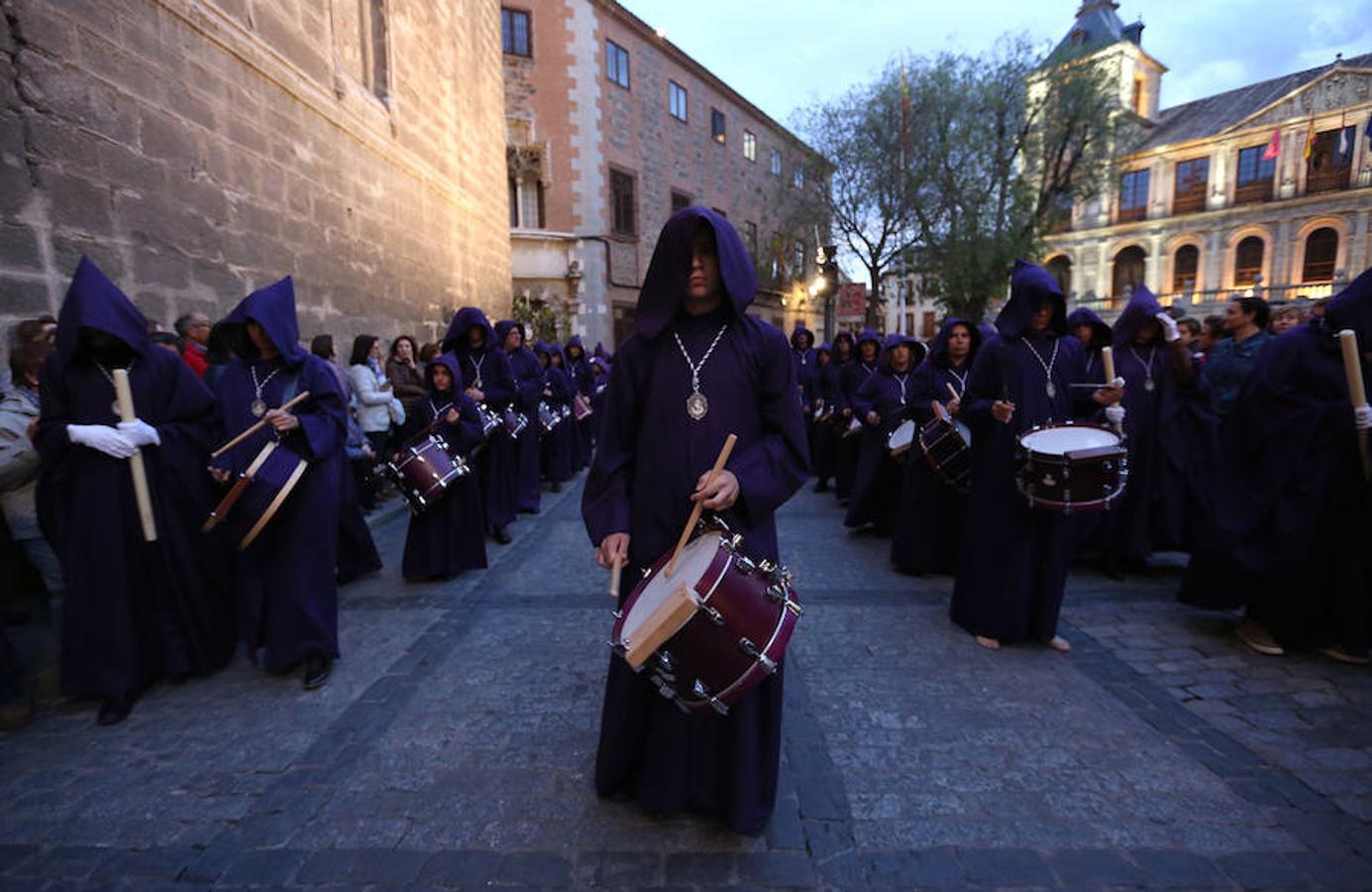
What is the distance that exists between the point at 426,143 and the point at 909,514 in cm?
950

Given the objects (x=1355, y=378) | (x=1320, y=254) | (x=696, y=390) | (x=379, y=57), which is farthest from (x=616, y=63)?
(x=1320, y=254)

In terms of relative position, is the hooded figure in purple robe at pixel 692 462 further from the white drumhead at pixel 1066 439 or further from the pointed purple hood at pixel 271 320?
the pointed purple hood at pixel 271 320

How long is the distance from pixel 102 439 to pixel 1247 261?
53749mm

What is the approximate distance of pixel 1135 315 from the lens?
520 cm

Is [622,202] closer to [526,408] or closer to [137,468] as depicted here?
[526,408]

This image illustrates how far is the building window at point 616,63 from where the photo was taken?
71.2 ft

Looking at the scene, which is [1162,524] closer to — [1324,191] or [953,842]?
[953,842]

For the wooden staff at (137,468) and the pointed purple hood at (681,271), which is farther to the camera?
the wooden staff at (137,468)

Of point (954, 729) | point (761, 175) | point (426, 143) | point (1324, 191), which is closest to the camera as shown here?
point (954, 729)

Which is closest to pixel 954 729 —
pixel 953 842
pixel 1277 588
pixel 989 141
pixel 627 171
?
pixel 953 842

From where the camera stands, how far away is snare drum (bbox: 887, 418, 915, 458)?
6012mm

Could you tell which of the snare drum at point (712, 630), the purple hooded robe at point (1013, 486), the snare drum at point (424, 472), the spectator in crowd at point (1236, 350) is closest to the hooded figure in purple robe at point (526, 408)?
the snare drum at point (424, 472)

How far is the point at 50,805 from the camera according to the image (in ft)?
9.40

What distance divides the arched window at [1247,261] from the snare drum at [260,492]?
51935 millimetres
